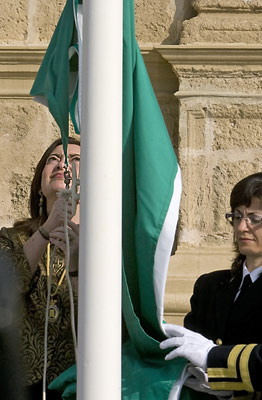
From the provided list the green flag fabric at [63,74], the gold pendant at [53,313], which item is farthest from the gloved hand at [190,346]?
the green flag fabric at [63,74]

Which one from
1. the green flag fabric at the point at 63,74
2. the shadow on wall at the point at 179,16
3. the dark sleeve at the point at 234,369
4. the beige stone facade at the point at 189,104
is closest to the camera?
the dark sleeve at the point at 234,369

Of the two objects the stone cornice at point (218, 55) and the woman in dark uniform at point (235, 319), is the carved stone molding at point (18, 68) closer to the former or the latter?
the stone cornice at point (218, 55)

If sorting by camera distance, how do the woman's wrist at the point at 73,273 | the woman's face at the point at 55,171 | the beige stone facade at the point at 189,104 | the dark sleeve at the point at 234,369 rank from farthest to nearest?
the beige stone facade at the point at 189,104 < the woman's face at the point at 55,171 < the woman's wrist at the point at 73,273 < the dark sleeve at the point at 234,369

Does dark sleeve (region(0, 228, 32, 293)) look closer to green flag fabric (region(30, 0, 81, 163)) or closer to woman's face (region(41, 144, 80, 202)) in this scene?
woman's face (region(41, 144, 80, 202))

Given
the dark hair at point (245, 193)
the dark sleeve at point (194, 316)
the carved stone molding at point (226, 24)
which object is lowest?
the dark sleeve at point (194, 316)

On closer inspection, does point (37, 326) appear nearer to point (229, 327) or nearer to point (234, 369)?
point (229, 327)

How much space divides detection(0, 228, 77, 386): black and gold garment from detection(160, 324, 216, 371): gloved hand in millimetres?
514

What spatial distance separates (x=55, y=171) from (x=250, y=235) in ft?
2.37

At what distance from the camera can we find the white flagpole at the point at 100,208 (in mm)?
3197

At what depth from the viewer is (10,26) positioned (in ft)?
18.1

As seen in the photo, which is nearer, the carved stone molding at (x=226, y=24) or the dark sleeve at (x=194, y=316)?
the dark sleeve at (x=194, y=316)

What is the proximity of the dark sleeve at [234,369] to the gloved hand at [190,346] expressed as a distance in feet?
0.07

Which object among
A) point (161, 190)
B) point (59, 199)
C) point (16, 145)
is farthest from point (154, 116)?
point (16, 145)

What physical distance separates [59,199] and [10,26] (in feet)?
5.89
